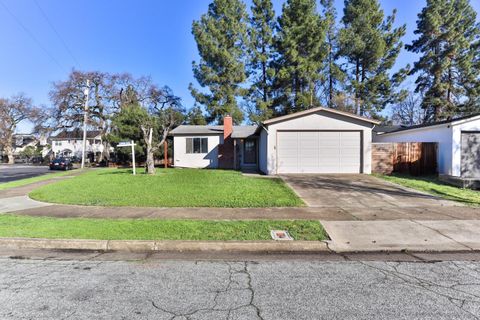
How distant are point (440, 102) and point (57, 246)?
38.6 m

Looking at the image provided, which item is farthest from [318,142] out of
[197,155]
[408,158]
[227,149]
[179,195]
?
[197,155]

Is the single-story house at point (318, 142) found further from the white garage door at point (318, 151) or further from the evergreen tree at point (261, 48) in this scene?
the evergreen tree at point (261, 48)

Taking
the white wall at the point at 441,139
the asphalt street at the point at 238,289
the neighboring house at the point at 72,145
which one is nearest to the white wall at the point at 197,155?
the white wall at the point at 441,139

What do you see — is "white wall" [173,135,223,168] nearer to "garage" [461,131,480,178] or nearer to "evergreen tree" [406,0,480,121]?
"garage" [461,131,480,178]

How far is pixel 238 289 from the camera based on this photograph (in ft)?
12.8

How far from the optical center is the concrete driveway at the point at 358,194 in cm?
929

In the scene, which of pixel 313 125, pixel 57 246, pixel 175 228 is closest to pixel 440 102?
pixel 313 125

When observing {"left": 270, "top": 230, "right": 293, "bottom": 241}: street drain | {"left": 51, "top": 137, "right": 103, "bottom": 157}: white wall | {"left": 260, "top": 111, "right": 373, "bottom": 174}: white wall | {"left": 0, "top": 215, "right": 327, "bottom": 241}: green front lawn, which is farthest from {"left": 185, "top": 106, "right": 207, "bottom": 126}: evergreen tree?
{"left": 270, "top": 230, "right": 293, "bottom": 241}: street drain

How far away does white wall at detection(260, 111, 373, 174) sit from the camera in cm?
1680

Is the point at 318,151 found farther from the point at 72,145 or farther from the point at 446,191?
the point at 72,145

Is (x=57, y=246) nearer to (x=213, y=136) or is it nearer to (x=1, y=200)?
(x=1, y=200)

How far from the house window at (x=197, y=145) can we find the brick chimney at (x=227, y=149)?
1285 mm

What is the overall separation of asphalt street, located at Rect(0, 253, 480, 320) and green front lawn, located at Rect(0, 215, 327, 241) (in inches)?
41.1

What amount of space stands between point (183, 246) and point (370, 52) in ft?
109
